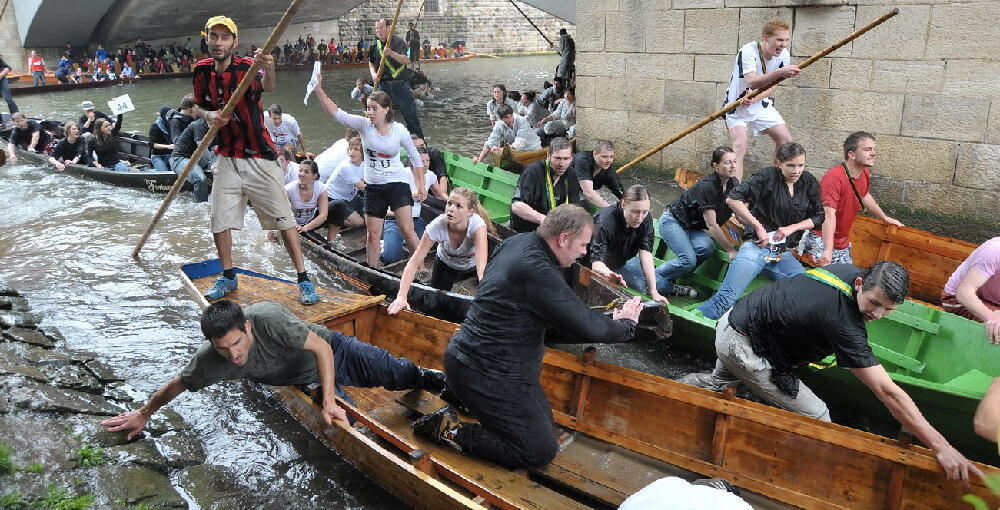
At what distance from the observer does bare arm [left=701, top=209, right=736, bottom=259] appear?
240 inches

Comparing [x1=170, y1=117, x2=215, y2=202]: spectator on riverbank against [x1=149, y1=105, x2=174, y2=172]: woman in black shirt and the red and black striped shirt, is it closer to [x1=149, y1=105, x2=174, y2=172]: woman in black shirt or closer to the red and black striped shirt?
[x1=149, y1=105, x2=174, y2=172]: woman in black shirt

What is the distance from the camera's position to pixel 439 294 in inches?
223

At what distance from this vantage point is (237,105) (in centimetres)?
511

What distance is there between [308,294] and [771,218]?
388 centimetres

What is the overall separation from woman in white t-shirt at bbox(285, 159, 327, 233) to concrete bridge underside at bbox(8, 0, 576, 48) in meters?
23.6

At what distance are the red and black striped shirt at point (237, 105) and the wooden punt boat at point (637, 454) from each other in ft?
4.77

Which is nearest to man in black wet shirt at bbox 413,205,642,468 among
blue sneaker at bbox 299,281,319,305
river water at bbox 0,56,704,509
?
river water at bbox 0,56,704,509

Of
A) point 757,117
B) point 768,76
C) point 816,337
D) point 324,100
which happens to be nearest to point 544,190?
point 324,100

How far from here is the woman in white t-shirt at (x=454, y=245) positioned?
17.1 feet

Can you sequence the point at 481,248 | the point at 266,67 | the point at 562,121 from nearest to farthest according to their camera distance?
the point at 266,67 < the point at 481,248 < the point at 562,121

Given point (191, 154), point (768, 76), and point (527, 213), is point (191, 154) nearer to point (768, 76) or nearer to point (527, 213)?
point (527, 213)

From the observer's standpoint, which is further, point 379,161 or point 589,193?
point 589,193

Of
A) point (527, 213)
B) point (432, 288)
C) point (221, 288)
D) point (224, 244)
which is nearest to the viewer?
point (224, 244)

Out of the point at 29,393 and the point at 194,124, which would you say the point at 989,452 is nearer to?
the point at 29,393
